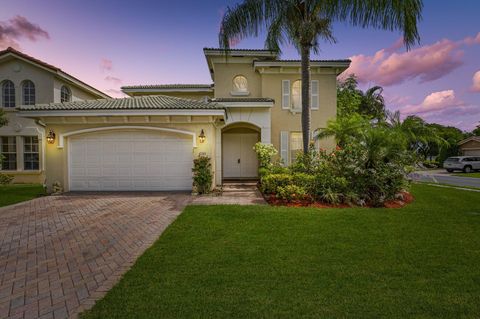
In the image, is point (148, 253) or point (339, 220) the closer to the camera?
point (148, 253)

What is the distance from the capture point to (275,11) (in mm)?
9875

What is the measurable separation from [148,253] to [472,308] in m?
4.70

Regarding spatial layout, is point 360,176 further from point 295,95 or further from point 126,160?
point 126,160

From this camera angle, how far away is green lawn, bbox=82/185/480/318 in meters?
2.81

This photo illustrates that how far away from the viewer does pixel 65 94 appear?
51.9 ft

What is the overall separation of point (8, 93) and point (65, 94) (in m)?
2.87

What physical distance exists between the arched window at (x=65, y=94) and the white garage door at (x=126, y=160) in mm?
6959

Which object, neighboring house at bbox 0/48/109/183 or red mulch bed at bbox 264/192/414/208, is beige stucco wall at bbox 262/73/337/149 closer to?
red mulch bed at bbox 264/192/414/208

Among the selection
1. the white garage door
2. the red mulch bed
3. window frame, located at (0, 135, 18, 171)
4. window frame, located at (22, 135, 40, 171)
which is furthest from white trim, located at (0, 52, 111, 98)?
the red mulch bed

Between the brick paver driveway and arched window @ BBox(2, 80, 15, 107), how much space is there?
31.9ft

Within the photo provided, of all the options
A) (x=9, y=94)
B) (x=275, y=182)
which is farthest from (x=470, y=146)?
(x=9, y=94)

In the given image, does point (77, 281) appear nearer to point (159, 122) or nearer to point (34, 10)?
point (159, 122)

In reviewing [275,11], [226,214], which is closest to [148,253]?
[226,214]

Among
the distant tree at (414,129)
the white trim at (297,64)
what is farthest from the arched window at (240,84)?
the distant tree at (414,129)
